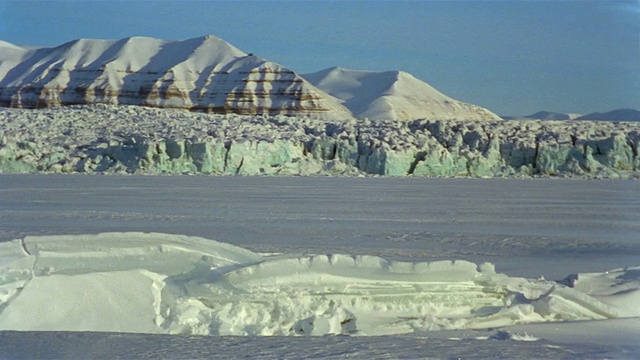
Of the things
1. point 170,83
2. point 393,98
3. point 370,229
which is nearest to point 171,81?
point 170,83

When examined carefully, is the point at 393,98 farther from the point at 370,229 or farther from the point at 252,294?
the point at 252,294

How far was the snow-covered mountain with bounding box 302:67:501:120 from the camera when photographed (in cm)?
5703

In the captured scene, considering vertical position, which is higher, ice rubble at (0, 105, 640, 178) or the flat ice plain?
ice rubble at (0, 105, 640, 178)

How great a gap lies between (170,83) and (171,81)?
24 cm

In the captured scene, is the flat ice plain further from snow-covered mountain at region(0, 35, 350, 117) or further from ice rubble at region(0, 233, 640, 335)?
snow-covered mountain at region(0, 35, 350, 117)

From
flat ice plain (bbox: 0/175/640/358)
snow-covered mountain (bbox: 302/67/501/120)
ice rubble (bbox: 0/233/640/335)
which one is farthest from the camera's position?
snow-covered mountain (bbox: 302/67/501/120)

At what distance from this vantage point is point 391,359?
2.80 m

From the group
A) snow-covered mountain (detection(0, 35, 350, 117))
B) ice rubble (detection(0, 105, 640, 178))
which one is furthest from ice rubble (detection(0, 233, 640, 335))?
snow-covered mountain (detection(0, 35, 350, 117))

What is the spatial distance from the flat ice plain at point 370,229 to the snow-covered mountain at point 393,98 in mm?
39633

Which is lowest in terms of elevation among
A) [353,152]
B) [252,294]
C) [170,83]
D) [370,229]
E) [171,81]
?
[370,229]

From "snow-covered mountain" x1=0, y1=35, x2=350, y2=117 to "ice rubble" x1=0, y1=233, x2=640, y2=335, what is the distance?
46.2 m

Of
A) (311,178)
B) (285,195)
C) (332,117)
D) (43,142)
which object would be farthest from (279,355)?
(332,117)

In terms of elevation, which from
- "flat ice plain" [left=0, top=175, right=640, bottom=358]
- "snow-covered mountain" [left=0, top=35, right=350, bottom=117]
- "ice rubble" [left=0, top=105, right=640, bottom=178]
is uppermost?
"snow-covered mountain" [left=0, top=35, right=350, bottom=117]

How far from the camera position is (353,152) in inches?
796
